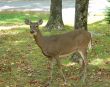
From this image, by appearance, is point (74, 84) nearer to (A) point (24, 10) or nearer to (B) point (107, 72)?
(B) point (107, 72)

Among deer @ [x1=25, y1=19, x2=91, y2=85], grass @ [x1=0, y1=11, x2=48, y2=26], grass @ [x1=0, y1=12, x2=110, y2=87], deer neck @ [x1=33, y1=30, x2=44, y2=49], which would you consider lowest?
grass @ [x1=0, y1=11, x2=48, y2=26]

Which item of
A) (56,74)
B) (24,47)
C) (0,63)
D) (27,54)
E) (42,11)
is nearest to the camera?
(56,74)

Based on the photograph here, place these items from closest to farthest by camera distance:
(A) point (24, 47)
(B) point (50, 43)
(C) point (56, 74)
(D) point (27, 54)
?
(B) point (50, 43)
(C) point (56, 74)
(D) point (27, 54)
(A) point (24, 47)

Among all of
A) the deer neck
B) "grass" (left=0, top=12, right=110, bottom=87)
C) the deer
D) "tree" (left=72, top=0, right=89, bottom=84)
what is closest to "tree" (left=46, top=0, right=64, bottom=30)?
"grass" (left=0, top=12, right=110, bottom=87)

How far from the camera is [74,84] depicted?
420 inches

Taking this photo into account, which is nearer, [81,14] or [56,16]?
[81,14]

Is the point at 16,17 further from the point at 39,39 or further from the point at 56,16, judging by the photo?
the point at 39,39

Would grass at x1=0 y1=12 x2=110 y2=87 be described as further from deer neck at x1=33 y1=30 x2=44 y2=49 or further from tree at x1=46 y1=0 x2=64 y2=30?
deer neck at x1=33 y1=30 x2=44 y2=49

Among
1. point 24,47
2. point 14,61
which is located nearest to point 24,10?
point 24,47

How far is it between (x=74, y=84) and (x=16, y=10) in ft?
60.7

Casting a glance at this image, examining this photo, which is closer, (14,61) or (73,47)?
(73,47)

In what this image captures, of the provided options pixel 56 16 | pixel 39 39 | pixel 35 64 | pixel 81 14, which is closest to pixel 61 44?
pixel 39 39

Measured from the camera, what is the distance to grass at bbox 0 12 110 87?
11.0 metres

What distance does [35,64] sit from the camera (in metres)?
12.9
